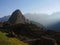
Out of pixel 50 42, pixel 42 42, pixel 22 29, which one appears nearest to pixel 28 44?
pixel 42 42

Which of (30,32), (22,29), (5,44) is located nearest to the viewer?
(5,44)

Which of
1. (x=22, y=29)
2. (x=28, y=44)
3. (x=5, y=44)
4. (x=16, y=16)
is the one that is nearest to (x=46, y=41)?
(x=28, y=44)

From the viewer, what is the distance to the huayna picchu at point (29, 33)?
33.4 m

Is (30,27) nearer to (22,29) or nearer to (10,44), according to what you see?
(22,29)

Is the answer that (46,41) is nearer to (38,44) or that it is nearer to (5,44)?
(38,44)

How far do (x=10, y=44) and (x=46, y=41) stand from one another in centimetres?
672

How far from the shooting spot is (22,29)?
89.4 m

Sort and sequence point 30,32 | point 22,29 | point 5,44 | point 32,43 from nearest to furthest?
Result: point 5,44
point 32,43
point 30,32
point 22,29

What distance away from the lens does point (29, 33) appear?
272 ft

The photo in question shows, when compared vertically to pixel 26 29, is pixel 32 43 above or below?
below

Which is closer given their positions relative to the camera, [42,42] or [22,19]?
[42,42]

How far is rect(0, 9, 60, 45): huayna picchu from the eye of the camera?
33.4 meters

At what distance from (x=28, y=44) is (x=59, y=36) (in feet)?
23.6

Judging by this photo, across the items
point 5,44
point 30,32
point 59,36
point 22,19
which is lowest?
point 5,44
